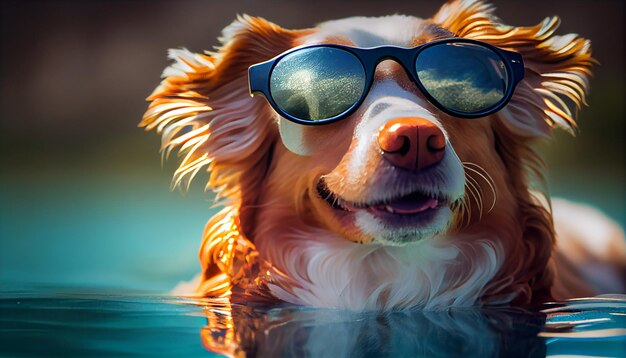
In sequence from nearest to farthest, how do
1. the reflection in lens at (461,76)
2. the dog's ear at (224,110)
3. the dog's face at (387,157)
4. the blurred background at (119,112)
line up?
1. the dog's face at (387,157)
2. the reflection in lens at (461,76)
3. the dog's ear at (224,110)
4. the blurred background at (119,112)

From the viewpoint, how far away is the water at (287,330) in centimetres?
127

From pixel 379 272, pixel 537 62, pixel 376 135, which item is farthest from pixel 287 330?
pixel 537 62

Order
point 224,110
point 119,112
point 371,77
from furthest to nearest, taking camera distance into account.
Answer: point 119,112 → point 224,110 → point 371,77

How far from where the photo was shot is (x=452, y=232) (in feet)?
4.99

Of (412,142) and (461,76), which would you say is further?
(461,76)

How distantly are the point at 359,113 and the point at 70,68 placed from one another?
1263 millimetres

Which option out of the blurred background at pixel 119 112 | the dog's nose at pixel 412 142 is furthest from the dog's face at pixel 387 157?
the blurred background at pixel 119 112

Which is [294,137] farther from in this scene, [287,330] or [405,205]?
[287,330]

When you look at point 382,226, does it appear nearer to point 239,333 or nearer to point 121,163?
point 239,333

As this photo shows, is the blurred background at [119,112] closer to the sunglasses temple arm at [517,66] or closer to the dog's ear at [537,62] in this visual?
the dog's ear at [537,62]

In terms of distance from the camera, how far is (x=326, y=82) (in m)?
1.47

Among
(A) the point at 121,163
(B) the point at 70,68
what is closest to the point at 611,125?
(A) the point at 121,163

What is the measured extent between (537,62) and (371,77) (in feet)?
1.33

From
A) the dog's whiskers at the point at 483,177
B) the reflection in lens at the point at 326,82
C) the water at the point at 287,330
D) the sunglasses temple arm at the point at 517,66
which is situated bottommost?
the water at the point at 287,330
